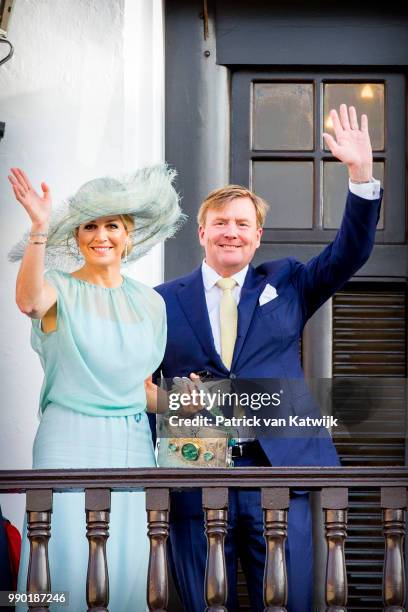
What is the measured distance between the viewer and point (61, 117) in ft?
21.2

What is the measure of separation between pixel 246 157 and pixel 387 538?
1949 mm

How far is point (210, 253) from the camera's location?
20.2 ft

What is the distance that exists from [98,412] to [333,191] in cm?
154

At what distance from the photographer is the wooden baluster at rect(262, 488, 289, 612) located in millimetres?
5555

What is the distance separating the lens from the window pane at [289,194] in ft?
22.4

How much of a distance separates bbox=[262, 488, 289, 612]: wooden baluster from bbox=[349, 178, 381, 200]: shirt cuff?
1080 mm

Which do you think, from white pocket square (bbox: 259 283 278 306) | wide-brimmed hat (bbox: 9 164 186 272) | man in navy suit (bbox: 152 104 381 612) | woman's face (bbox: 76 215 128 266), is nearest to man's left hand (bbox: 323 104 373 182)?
man in navy suit (bbox: 152 104 381 612)

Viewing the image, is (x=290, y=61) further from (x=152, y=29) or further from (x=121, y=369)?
(x=121, y=369)

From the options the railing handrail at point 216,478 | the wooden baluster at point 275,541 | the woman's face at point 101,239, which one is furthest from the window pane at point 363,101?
the wooden baluster at point 275,541

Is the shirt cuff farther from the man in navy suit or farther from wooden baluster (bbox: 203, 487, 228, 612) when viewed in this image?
wooden baluster (bbox: 203, 487, 228, 612)

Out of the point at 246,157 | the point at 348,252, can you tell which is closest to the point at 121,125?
the point at 246,157

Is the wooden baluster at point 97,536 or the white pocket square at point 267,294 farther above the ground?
the white pocket square at point 267,294

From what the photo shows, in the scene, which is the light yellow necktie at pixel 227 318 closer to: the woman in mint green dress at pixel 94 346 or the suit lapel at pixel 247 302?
the suit lapel at pixel 247 302

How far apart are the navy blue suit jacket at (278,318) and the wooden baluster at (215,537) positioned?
1.17ft
